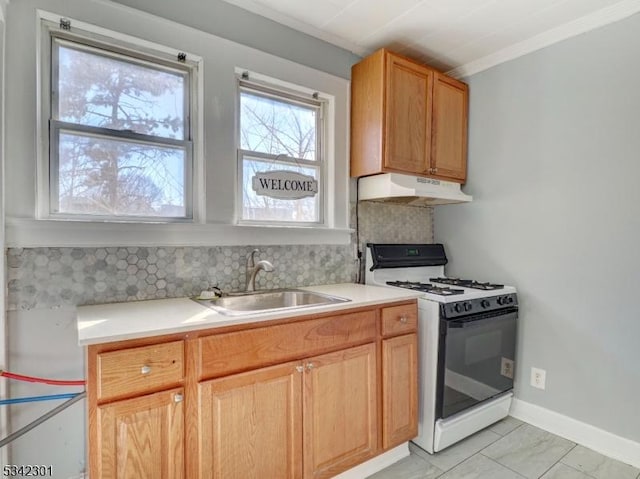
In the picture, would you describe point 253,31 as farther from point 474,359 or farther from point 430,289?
point 474,359

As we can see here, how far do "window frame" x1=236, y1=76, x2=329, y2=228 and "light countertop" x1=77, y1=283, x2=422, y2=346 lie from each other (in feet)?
2.11

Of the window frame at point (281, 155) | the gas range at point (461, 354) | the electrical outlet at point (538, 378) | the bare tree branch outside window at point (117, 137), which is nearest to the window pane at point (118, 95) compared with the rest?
the bare tree branch outside window at point (117, 137)

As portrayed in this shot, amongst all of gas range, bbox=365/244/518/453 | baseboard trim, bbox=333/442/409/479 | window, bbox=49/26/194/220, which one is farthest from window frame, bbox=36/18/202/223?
baseboard trim, bbox=333/442/409/479

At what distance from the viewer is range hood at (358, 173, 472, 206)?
2.25 m

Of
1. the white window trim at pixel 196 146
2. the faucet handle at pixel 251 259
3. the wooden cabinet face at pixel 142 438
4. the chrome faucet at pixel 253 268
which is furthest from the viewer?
the faucet handle at pixel 251 259

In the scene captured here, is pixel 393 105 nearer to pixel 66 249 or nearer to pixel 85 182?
pixel 85 182

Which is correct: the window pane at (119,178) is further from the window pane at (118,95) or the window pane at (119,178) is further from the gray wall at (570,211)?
the gray wall at (570,211)

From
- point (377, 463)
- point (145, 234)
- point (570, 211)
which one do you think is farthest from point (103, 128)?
point (570, 211)

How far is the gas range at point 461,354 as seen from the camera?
1.93 m

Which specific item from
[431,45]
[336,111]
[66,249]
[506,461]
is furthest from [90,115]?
[506,461]

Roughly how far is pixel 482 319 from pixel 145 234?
1891mm

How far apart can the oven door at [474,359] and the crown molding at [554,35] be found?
1.71 metres

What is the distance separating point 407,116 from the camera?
2322 millimetres

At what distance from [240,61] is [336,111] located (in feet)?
2.29
